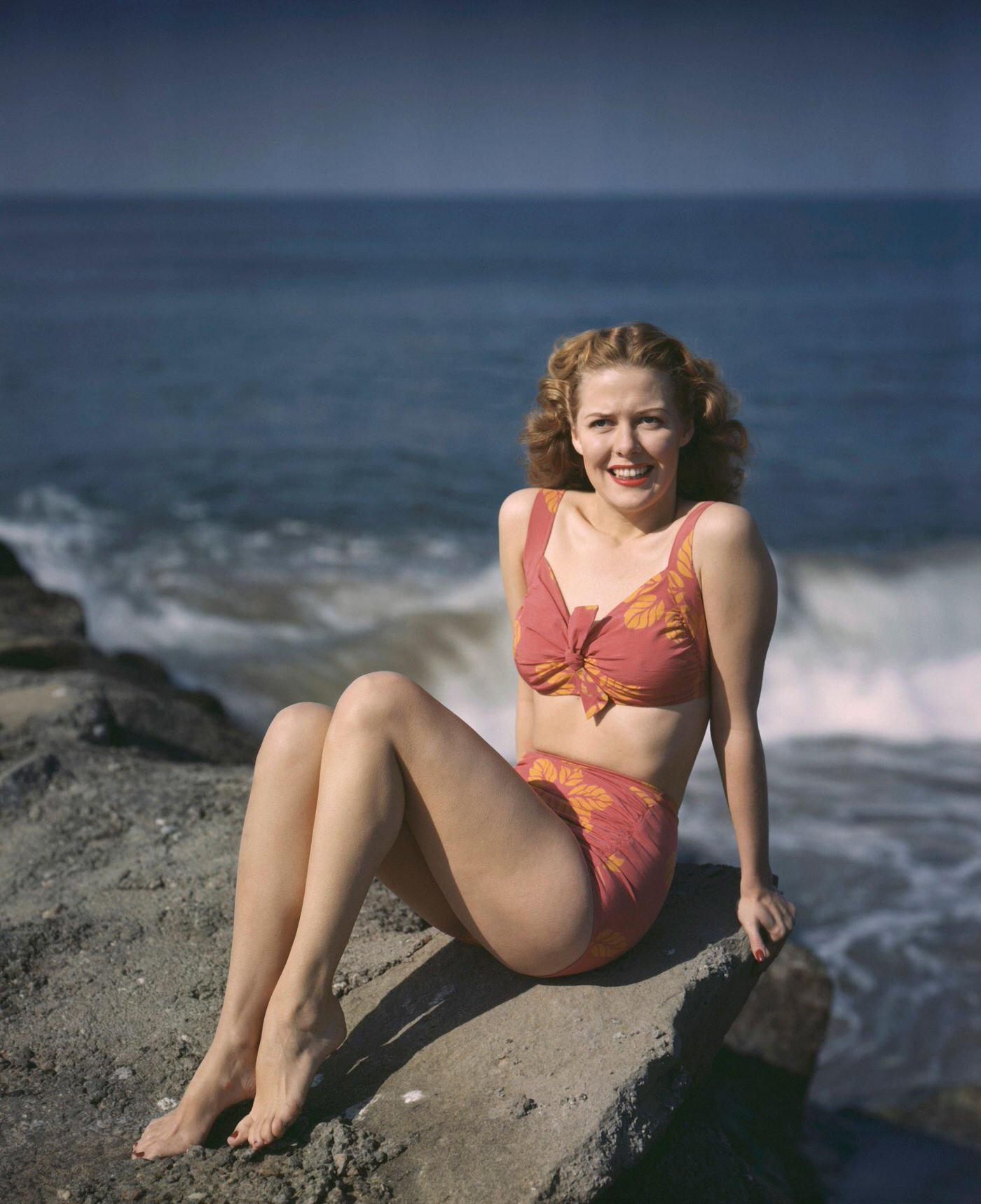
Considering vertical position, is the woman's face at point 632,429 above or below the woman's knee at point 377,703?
above

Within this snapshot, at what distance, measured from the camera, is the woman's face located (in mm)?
2941

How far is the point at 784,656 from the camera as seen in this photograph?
10211 millimetres

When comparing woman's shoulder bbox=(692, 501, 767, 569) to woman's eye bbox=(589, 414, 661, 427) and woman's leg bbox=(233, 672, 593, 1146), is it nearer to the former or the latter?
woman's eye bbox=(589, 414, 661, 427)

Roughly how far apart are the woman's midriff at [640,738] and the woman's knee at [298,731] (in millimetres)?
703

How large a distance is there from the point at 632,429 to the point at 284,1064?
1686 mm

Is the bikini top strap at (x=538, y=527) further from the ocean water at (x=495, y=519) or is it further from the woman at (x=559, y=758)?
the ocean water at (x=495, y=519)

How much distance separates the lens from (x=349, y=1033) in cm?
281

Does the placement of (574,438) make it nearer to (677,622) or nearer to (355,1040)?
(677,622)

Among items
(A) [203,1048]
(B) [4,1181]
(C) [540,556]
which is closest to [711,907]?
(C) [540,556]

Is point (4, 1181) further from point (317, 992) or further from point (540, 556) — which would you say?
point (540, 556)

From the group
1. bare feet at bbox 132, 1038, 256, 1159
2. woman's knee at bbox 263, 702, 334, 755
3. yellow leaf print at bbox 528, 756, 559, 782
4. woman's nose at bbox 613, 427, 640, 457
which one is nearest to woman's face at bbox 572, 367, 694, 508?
woman's nose at bbox 613, 427, 640, 457

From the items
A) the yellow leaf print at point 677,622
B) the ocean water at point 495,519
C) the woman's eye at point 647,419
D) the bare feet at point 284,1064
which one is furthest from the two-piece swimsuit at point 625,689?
the ocean water at point 495,519

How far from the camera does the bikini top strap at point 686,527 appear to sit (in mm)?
2891

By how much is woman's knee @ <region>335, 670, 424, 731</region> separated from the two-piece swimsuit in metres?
0.57
